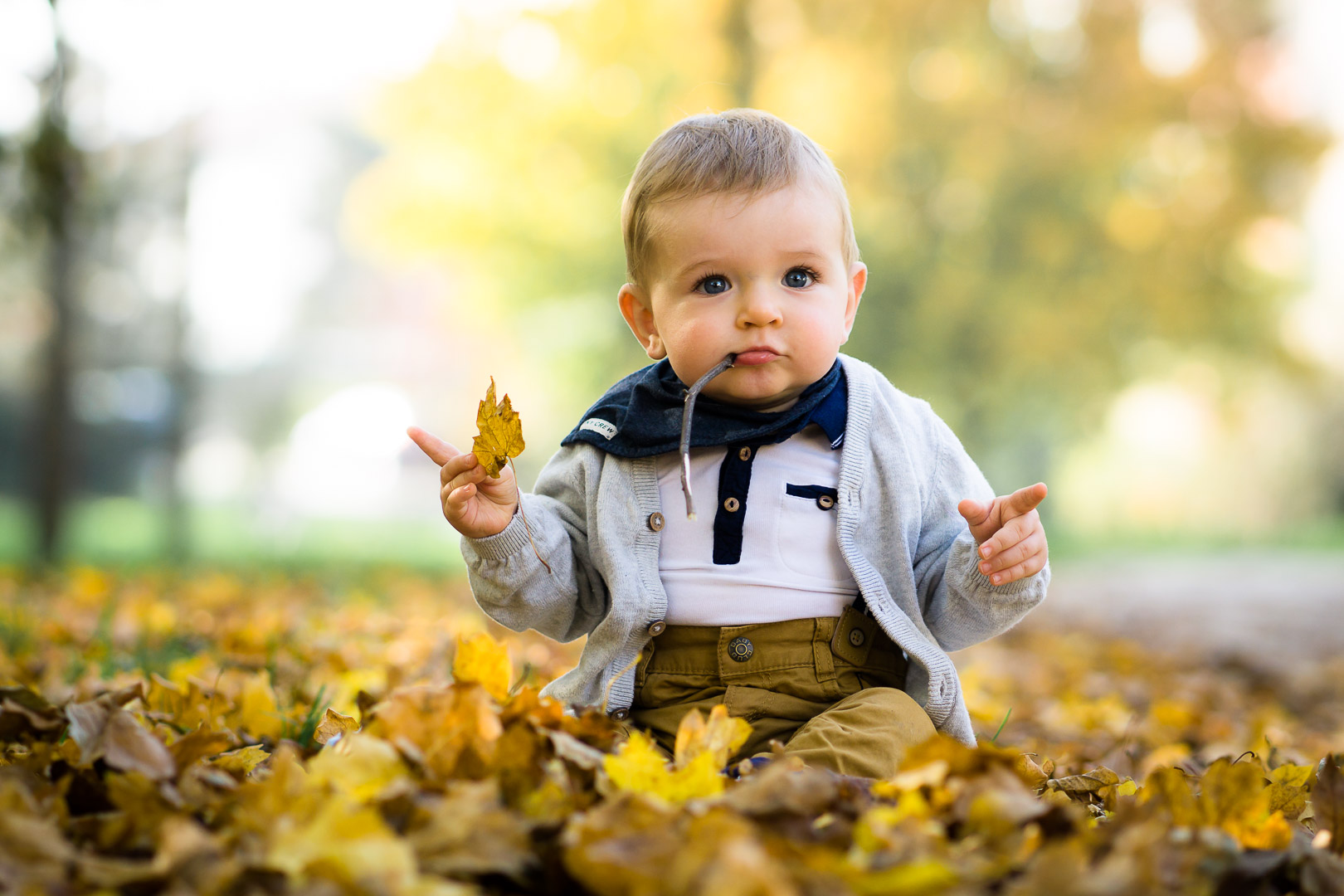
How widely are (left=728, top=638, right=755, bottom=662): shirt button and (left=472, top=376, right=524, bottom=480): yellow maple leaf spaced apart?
51cm

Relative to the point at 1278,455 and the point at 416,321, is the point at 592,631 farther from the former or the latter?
the point at 416,321

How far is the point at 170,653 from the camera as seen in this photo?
3.09m

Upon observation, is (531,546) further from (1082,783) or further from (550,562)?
(1082,783)

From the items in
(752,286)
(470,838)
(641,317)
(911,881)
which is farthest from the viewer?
(641,317)

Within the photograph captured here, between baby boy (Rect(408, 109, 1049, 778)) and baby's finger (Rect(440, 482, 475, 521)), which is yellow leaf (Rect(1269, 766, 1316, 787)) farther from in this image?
baby's finger (Rect(440, 482, 475, 521))

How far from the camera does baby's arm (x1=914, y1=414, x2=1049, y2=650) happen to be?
188cm

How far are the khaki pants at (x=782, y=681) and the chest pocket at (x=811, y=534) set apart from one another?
8 cm

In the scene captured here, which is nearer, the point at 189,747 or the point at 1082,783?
the point at 189,747

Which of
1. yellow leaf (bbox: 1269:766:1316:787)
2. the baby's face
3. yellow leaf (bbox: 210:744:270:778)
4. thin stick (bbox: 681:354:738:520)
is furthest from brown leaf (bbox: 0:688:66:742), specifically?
yellow leaf (bbox: 1269:766:1316:787)

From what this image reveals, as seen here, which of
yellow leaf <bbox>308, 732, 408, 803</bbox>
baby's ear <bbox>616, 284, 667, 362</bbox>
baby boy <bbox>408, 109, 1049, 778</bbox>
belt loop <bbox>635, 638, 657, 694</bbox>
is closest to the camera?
yellow leaf <bbox>308, 732, 408, 803</bbox>

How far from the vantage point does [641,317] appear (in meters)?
2.18

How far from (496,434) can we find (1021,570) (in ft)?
2.86

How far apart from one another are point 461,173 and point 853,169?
152 inches

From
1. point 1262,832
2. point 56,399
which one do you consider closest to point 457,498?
point 1262,832
